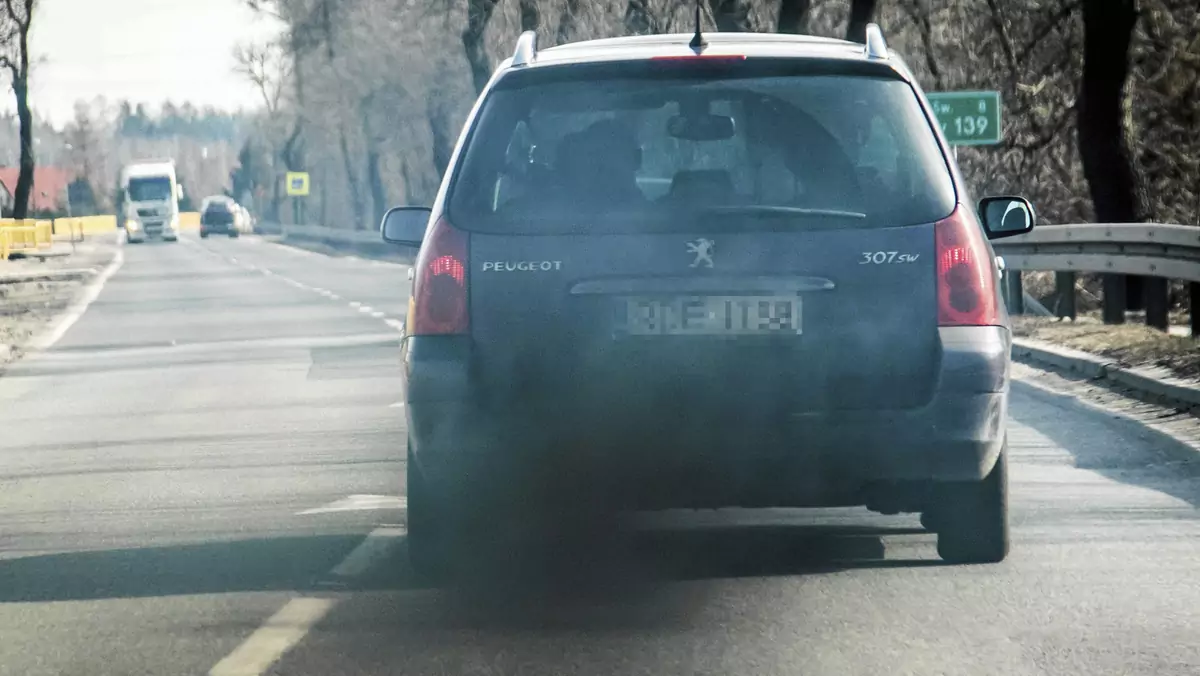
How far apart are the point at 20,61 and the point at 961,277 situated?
65.0m

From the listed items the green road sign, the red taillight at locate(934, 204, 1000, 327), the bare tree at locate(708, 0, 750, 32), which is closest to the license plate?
the red taillight at locate(934, 204, 1000, 327)

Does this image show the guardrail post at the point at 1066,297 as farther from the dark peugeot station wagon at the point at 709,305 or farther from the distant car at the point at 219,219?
the distant car at the point at 219,219

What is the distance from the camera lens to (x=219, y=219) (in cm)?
10312

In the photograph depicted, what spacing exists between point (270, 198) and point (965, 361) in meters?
143

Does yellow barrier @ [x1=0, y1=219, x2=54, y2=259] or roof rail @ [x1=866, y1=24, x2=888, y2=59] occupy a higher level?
roof rail @ [x1=866, y1=24, x2=888, y2=59]

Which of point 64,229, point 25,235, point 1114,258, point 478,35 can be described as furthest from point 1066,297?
point 64,229

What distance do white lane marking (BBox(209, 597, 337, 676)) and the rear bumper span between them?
0.60 meters

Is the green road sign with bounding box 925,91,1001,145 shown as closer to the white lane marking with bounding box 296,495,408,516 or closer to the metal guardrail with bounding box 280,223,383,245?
the white lane marking with bounding box 296,495,408,516

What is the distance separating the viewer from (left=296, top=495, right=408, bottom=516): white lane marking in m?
8.87

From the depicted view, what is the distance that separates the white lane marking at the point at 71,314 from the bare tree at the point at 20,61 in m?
17.8

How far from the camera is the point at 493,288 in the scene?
6340 mm

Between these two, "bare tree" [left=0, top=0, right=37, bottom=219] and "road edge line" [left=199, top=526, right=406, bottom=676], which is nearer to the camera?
"road edge line" [left=199, top=526, right=406, bottom=676]

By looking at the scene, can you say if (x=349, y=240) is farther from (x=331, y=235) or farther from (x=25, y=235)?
(x=25, y=235)

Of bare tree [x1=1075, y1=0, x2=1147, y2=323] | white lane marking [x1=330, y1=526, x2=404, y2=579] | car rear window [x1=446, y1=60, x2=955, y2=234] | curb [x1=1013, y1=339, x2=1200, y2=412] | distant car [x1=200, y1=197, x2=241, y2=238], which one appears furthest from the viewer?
distant car [x1=200, y1=197, x2=241, y2=238]
